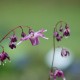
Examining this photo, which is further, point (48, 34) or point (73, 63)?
point (48, 34)

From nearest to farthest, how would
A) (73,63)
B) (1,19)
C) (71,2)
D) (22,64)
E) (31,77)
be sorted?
(31,77) → (73,63) → (22,64) → (1,19) → (71,2)

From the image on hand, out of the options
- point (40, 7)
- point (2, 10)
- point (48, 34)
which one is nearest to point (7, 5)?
point (2, 10)

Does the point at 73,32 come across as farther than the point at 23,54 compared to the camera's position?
Yes

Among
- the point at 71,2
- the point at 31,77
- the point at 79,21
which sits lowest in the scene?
the point at 31,77

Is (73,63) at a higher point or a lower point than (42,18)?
lower

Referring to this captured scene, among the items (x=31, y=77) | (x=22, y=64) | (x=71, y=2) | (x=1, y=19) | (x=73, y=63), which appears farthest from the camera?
(x=71, y=2)

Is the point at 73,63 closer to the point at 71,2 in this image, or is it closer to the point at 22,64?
the point at 22,64

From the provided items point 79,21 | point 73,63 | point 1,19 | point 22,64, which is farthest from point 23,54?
point 79,21

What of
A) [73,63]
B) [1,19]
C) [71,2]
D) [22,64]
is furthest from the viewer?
[71,2]

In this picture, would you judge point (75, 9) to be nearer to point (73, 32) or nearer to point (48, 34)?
point (73, 32)
